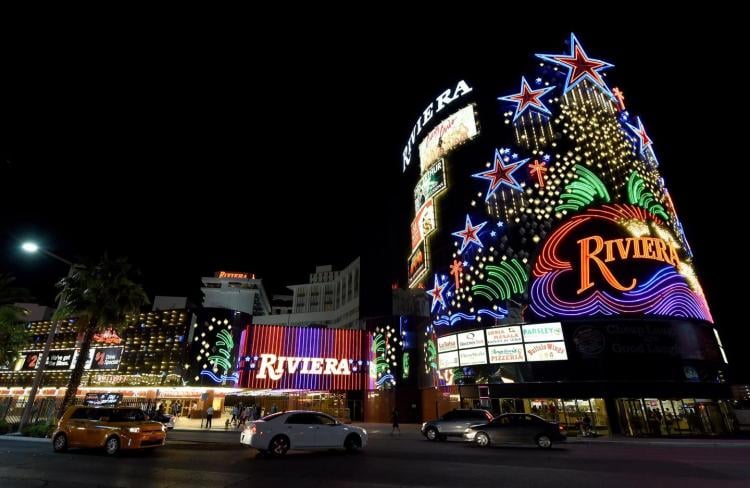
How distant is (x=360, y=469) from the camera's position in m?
11.4

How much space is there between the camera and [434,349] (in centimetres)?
3769

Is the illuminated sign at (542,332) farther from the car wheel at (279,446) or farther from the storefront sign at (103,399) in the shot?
the storefront sign at (103,399)

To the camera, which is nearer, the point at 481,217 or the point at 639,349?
the point at 639,349

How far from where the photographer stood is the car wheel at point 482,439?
62.5 ft

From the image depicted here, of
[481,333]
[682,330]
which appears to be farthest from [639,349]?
[481,333]

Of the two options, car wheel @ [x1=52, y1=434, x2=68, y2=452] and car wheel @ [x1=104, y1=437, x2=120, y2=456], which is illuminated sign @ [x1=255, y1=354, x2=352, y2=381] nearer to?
car wheel @ [x1=52, y1=434, x2=68, y2=452]

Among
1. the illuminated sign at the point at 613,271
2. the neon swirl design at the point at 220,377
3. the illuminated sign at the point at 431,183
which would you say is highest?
the illuminated sign at the point at 431,183

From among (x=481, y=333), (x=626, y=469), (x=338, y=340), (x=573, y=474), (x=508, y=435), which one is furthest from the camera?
(x=338, y=340)

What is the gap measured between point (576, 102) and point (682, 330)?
2310 centimetres

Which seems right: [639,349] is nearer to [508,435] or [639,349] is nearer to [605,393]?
[605,393]

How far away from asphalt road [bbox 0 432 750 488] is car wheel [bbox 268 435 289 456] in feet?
1.46

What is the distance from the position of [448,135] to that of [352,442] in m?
38.2

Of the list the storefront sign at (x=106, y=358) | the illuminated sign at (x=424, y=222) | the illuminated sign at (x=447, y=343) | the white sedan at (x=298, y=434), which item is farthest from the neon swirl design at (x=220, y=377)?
the white sedan at (x=298, y=434)

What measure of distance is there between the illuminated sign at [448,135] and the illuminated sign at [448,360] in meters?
22.7
